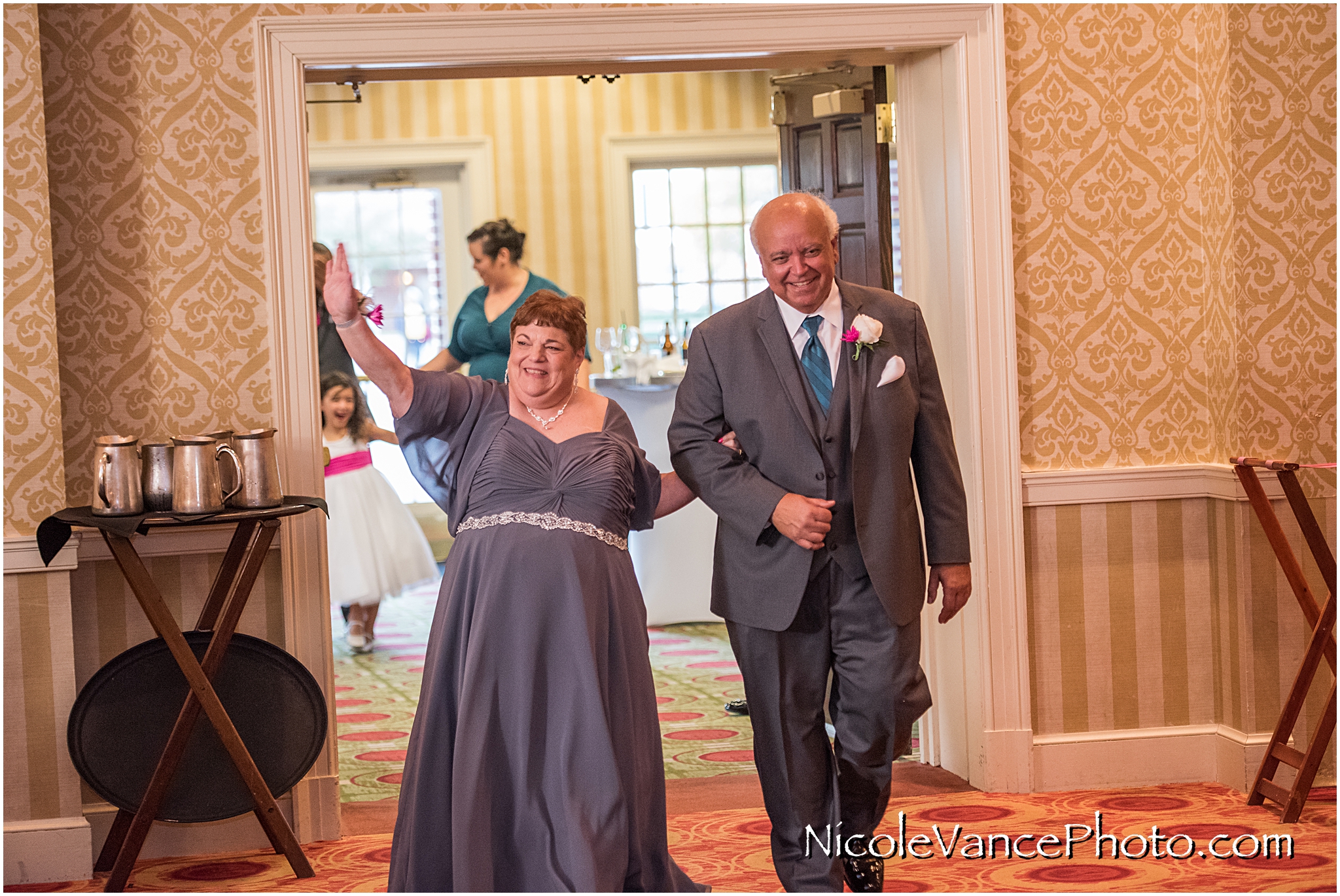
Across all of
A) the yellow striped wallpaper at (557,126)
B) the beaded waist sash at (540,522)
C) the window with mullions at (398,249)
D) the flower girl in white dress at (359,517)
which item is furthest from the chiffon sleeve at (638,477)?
the window with mullions at (398,249)

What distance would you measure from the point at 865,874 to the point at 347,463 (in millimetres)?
3653

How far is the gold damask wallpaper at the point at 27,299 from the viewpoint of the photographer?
3.13m

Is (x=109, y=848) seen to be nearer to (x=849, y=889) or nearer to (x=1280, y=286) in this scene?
(x=849, y=889)

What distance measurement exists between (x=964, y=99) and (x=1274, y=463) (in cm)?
133

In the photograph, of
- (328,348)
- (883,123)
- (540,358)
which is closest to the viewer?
(540,358)

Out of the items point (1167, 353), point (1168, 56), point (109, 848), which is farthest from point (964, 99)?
point (109, 848)

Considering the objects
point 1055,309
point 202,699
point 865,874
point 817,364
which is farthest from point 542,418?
point 1055,309

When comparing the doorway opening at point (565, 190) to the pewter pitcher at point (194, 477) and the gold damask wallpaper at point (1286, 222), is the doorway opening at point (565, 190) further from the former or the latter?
the pewter pitcher at point (194, 477)

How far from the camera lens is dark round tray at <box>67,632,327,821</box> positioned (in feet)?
10.2

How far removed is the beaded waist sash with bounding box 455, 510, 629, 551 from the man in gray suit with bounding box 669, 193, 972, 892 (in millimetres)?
290

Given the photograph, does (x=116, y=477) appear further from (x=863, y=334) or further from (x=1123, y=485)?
(x=1123, y=485)

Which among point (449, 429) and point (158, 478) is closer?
point (449, 429)

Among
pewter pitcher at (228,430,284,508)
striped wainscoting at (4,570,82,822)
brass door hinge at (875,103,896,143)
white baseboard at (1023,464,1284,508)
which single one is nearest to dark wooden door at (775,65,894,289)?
brass door hinge at (875,103,896,143)

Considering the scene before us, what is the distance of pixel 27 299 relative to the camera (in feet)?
10.3
